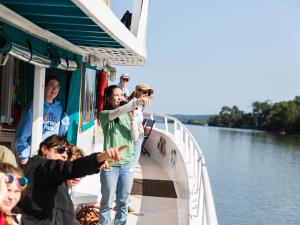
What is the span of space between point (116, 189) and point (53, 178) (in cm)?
163

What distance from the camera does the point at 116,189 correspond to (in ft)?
13.1

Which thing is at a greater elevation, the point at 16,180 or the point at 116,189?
the point at 16,180

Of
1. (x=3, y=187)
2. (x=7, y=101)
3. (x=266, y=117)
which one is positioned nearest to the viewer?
(x=3, y=187)

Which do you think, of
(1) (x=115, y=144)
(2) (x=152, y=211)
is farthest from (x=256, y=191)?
(1) (x=115, y=144)

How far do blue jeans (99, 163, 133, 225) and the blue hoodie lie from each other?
0.70 m

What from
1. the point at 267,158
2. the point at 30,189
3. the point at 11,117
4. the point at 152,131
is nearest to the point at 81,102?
the point at 11,117

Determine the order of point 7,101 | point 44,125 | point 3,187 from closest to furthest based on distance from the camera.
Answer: point 3,187 < point 44,125 < point 7,101

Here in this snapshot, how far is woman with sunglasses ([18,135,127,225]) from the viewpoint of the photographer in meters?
2.29

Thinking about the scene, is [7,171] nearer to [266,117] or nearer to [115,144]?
[115,144]

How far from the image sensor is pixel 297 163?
3588cm

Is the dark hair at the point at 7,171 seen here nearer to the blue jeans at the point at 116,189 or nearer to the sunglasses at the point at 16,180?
the sunglasses at the point at 16,180

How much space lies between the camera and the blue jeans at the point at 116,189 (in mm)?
3832

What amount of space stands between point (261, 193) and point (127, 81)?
1674 centimetres

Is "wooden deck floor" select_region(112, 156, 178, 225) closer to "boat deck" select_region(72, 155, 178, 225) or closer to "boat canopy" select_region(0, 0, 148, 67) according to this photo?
"boat deck" select_region(72, 155, 178, 225)
